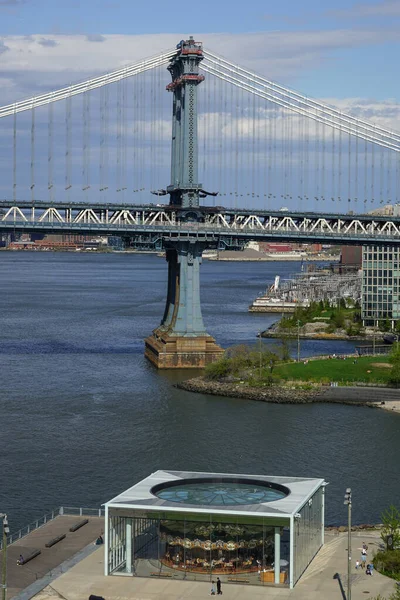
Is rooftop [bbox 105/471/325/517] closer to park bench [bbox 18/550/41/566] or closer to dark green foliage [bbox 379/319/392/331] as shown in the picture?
park bench [bbox 18/550/41/566]

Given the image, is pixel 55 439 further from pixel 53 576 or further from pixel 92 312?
pixel 92 312

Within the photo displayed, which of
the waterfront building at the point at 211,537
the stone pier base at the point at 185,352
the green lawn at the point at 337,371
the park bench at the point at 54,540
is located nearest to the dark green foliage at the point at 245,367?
the green lawn at the point at 337,371

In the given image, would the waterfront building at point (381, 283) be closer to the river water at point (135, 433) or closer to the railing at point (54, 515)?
the river water at point (135, 433)

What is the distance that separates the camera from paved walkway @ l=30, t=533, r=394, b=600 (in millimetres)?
23891

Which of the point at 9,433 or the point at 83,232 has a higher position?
the point at 83,232

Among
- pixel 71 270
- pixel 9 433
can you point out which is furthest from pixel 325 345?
pixel 71 270

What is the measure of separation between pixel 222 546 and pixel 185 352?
3598 cm

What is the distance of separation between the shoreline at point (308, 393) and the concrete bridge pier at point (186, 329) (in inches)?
252

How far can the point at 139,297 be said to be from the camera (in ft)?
389

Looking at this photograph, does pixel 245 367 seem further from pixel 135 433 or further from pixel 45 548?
pixel 45 548

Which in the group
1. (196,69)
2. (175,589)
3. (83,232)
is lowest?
(175,589)

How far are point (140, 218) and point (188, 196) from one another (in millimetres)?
6855

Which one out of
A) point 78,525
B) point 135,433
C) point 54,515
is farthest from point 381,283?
point 78,525

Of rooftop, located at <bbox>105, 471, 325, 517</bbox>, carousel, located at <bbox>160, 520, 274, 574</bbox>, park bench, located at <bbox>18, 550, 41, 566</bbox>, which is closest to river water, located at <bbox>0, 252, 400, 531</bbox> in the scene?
park bench, located at <bbox>18, 550, 41, 566</bbox>
